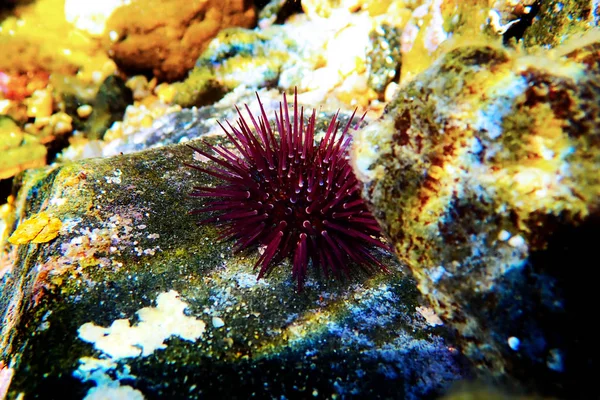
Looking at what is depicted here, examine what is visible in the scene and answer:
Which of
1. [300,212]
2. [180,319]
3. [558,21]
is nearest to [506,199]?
[300,212]

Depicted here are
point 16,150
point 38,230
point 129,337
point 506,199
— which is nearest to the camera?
point 506,199

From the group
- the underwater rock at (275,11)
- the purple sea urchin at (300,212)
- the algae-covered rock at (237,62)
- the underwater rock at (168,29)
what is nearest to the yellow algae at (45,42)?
the underwater rock at (168,29)

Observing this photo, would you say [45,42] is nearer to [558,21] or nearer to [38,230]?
[38,230]

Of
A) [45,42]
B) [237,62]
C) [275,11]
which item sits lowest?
[237,62]

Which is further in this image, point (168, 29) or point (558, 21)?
point (168, 29)

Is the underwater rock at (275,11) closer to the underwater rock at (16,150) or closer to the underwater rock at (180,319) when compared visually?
the underwater rock at (16,150)

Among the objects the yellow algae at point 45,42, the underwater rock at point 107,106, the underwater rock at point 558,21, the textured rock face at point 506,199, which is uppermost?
the yellow algae at point 45,42

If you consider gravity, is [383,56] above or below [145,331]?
above
